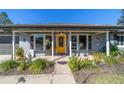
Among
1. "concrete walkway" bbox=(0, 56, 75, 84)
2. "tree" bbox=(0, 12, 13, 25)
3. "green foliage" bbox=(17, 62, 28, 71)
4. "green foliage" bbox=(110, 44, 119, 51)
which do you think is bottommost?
"concrete walkway" bbox=(0, 56, 75, 84)

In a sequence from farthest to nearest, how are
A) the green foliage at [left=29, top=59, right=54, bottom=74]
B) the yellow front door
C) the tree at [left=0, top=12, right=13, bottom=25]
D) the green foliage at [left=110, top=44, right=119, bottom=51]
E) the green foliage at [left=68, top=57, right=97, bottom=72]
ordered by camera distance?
1. the tree at [left=0, top=12, right=13, bottom=25]
2. the yellow front door
3. the green foliage at [left=110, top=44, right=119, bottom=51]
4. the green foliage at [left=68, top=57, right=97, bottom=72]
5. the green foliage at [left=29, top=59, right=54, bottom=74]

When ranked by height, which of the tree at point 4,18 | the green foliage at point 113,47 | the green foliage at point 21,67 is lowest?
the green foliage at point 21,67

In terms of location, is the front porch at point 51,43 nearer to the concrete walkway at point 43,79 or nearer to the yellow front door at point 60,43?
the yellow front door at point 60,43

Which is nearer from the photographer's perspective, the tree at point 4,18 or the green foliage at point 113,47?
the green foliage at point 113,47

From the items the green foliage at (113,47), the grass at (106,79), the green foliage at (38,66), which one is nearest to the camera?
the grass at (106,79)

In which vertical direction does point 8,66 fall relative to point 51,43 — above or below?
below

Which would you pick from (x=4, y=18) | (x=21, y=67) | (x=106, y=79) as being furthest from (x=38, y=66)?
(x=4, y=18)

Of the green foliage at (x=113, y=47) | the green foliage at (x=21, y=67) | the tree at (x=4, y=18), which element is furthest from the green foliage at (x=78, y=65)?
the tree at (x=4, y=18)

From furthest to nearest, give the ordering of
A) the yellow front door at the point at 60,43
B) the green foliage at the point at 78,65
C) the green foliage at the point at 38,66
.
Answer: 1. the yellow front door at the point at 60,43
2. the green foliage at the point at 78,65
3. the green foliage at the point at 38,66

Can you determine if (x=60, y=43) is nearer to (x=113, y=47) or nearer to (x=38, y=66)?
(x=113, y=47)

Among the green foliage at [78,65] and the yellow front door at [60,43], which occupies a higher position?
the yellow front door at [60,43]

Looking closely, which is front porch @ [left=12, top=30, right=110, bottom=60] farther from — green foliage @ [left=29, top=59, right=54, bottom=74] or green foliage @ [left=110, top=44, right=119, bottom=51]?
green foliage @ [left=29, top=59, right=54, bottom=74]

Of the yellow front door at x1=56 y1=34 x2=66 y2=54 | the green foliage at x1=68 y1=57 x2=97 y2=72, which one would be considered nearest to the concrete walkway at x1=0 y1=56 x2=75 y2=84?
the green foliage at x1=68 y1=57 x2=97 y2=72
